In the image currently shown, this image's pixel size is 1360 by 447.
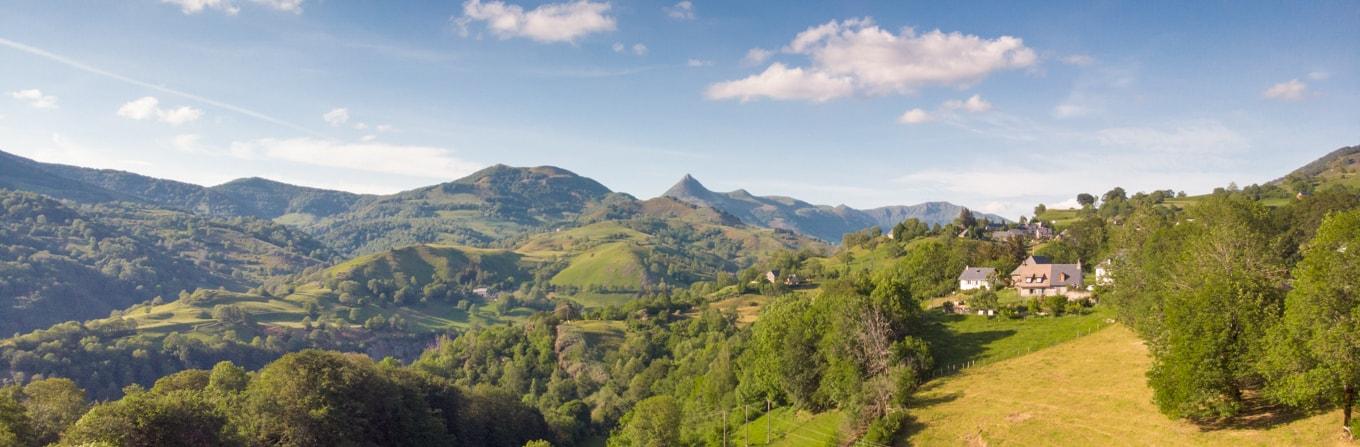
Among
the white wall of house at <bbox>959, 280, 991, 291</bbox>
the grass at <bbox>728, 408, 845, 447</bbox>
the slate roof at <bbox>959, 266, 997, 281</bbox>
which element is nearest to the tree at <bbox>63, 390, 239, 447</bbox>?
the grass at <bbox>728, 408, 845, 447</bbox>

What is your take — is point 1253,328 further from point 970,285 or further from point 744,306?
point 744,306

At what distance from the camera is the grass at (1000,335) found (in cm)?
6800

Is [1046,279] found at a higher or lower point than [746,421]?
higher

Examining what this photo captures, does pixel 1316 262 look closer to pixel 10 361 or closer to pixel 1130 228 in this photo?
pixel 1130 228

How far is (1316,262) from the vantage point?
120ft

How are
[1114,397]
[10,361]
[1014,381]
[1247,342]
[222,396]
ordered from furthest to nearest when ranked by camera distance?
1. [10,361]
2. [222,396]
3. [1014,381]
4. [1114,397]
5. [1247,342]

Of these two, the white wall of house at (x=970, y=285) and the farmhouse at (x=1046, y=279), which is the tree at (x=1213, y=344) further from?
the white wall of house at (x=970, y=285)

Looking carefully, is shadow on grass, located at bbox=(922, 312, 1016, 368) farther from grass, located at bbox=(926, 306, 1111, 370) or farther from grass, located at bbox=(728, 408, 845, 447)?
grass, located at bbox=(728, 408, 845, 447)

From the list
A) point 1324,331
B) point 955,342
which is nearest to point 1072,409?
point 1324,331

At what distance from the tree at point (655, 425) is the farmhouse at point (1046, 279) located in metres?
53.4

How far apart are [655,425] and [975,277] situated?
60.0m

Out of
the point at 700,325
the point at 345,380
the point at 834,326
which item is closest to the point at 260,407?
the point at 345,380

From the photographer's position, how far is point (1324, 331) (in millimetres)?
34500

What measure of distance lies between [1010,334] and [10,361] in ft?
746
